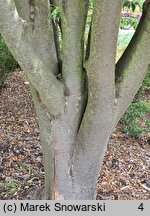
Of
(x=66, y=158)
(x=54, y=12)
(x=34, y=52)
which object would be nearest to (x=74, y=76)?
(x=34, y=52)

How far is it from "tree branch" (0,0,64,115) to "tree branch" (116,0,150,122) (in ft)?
1.19

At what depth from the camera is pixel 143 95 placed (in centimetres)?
517

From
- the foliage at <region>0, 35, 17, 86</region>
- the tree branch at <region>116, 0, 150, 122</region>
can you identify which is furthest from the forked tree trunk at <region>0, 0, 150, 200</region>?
the foliage at <region>0, 35, 17, 86</region>

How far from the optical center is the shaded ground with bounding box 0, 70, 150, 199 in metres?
2.93

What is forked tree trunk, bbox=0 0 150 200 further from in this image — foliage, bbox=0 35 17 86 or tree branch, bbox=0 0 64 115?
foliage, bbox=0 35 17 86

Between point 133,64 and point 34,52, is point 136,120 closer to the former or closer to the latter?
point 133,64

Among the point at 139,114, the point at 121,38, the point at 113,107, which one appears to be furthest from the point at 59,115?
the point at 139,114

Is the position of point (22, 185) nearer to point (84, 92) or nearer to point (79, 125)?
point (79, 125)

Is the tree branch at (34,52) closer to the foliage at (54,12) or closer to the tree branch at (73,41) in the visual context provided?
the tree branch at (73,41)

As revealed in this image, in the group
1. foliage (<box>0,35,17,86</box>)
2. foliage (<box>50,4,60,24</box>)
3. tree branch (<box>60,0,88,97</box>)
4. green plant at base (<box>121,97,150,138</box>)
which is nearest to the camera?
tree branch (<box>60,0,88,97</box>)

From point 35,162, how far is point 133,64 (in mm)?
1584

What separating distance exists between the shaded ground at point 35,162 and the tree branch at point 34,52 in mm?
1088

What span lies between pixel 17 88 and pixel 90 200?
9.55ft

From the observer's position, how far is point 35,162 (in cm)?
324
